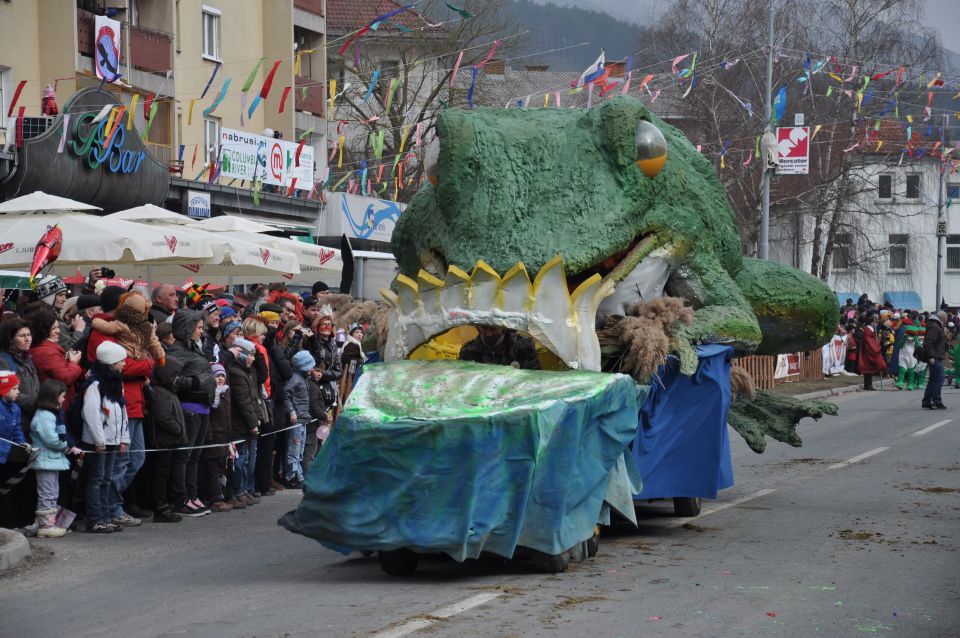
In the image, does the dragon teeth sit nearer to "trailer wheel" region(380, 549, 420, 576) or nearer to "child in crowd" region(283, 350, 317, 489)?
"trailer wheel" region(380, 549, 420, 576)

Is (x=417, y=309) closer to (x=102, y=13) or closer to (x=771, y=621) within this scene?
(x=771, y=621)

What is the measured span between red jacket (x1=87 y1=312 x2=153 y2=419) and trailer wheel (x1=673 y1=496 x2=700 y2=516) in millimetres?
4597

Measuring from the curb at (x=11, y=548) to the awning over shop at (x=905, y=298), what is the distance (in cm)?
6304

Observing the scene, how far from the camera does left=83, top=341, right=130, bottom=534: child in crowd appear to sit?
1091 centimetres

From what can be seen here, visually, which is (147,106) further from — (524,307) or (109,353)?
(524,307)

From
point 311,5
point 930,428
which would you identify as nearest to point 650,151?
point 930,428

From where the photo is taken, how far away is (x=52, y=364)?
36.1 ft

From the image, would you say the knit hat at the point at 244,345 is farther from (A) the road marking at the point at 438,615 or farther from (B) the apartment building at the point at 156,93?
(B) the apartment building at the point at 156,93

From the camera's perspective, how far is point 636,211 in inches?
399

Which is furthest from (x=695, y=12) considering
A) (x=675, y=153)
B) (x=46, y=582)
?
(x=46, y=582)

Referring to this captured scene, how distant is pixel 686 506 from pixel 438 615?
4451mm

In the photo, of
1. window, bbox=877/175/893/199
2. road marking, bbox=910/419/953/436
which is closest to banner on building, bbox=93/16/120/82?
road marking, bbox=910/419/953/436

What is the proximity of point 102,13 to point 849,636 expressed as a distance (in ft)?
85.8

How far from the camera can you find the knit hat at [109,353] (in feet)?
35.8
